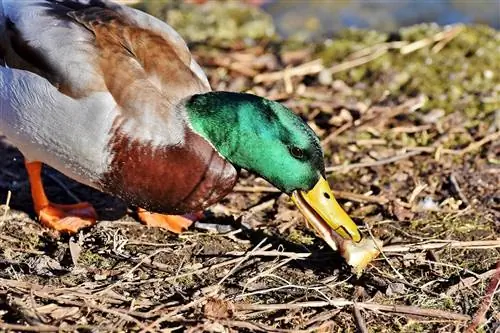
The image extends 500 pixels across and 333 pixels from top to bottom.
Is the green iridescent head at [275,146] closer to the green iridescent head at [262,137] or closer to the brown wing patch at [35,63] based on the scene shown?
the green iridescent head at [262,137]

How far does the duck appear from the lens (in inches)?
164

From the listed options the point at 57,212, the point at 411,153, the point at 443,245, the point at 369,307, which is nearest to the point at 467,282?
the point at 443,245

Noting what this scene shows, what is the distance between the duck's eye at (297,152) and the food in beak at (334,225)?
6.4 inches

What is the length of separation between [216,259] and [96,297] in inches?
29.7

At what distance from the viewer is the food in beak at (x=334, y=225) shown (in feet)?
13.8

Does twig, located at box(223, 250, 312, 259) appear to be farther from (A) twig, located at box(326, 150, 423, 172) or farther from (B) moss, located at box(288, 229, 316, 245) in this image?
(A) twig, located at box(326, 150, 423, 172)

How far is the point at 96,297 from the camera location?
391 cm

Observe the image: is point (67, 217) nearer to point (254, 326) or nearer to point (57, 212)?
point (57, 212)

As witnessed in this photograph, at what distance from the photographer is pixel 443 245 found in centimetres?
455

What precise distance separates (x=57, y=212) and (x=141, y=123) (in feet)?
3.14

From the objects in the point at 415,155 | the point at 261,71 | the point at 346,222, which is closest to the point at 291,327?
the point at 346,222

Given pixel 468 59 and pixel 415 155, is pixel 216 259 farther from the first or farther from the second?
pixel 468 59

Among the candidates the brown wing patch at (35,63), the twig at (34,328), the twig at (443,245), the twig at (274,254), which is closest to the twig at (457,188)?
the twig at (443,245)

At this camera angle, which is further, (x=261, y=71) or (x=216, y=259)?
(x=261, y=71)
